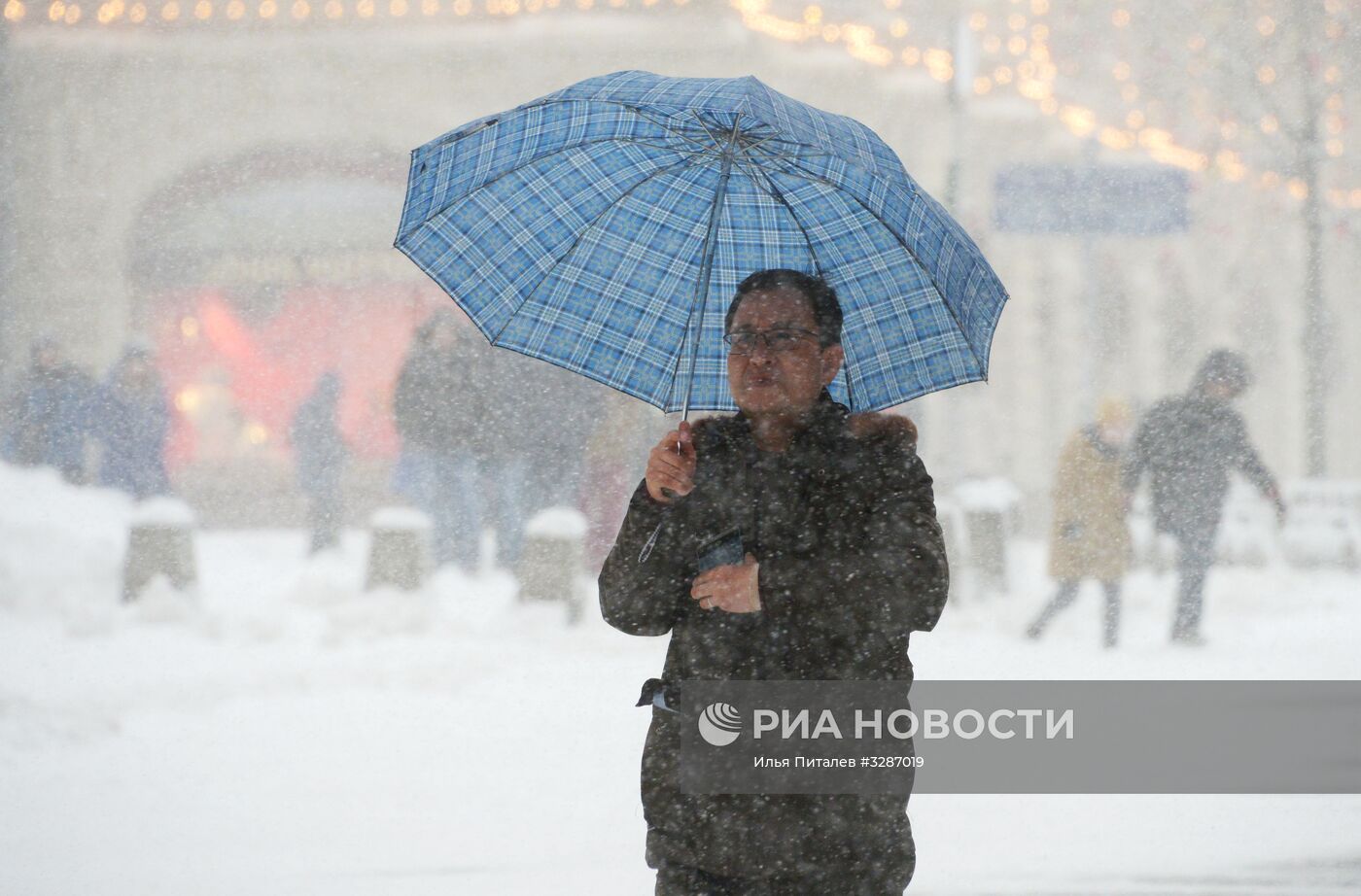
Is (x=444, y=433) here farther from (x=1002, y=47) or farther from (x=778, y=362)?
(x=778, y=362)

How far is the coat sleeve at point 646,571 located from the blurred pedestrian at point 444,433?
685 centimetres

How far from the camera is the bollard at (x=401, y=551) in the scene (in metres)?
8.86

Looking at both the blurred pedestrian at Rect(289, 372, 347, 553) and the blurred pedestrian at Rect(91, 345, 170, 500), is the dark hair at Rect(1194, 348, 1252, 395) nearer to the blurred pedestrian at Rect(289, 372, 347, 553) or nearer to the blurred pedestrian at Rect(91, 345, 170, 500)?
the blurred pedestrian at Rect(289, 372, 347, 553)

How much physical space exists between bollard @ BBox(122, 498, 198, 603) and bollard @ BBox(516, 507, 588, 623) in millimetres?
1995

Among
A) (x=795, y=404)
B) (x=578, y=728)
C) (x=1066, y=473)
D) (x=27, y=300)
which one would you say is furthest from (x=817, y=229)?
(x=27, y=300)

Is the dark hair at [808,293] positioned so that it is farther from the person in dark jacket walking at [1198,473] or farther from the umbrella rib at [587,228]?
the person in dark jacket walking at [1198,473]

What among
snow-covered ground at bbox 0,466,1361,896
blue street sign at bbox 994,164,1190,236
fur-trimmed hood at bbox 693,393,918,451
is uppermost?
blue street sign at bbox 994,164,1190,236

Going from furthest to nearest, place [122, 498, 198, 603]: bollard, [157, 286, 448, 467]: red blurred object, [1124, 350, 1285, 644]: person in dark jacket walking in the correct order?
[157, 286, 448, 467]: red blurred object, [122, 498, 198, 603]: bollard, [1124, 350, 1285, 644]: person in dark jacket walking

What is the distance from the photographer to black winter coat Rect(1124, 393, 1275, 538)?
8.05m

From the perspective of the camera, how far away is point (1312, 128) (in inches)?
380

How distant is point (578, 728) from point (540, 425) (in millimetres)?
2218

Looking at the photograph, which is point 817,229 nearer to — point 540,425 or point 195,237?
point 540,425

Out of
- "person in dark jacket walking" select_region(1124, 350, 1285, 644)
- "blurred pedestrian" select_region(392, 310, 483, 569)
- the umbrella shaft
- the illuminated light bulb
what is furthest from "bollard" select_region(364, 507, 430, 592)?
the umbrella shaft

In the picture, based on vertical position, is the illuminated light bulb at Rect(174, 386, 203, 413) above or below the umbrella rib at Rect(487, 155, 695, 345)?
above
